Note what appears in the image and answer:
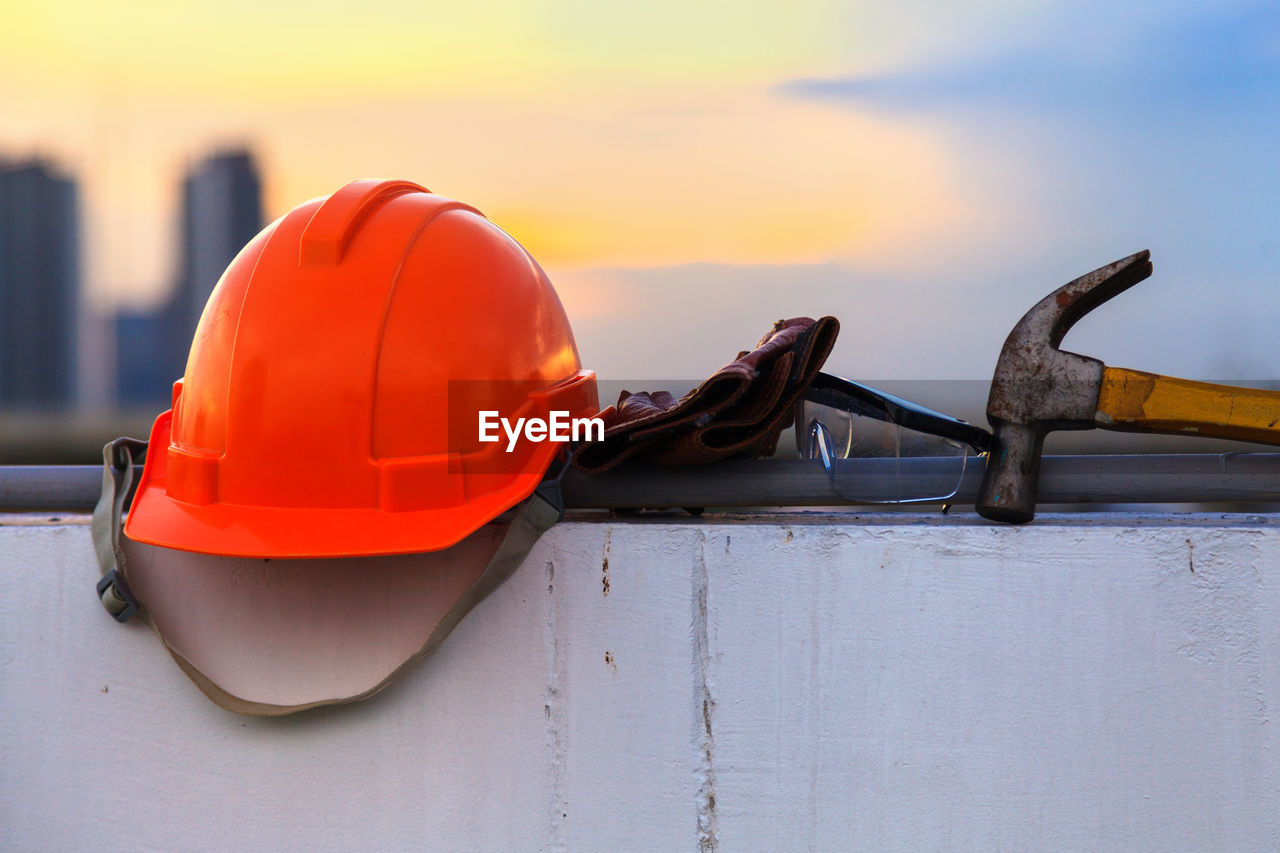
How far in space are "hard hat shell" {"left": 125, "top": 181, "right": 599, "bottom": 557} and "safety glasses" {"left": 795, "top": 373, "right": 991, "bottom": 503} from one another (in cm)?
→ 48

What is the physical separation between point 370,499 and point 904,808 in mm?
923

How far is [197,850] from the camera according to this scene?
1317mm

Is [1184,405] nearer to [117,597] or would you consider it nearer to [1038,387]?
[1038,387]

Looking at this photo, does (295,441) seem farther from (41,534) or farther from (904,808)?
(904,808)

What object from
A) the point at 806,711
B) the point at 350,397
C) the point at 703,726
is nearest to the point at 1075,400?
the point at 806,711

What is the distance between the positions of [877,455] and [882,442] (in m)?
0.03

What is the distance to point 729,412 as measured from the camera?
1.27 m

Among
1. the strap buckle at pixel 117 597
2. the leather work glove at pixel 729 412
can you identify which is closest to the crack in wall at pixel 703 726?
the leather work glove at pixel 729 412

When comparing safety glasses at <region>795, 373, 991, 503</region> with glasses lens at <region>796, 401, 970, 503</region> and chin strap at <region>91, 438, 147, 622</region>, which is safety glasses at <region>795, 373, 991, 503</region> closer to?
glasses lens at <region>796, 401, 970, 503</region>

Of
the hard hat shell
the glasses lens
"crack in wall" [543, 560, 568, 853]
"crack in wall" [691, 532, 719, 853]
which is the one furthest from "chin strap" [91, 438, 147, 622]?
the glasses lens

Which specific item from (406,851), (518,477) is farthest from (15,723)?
(518,477)

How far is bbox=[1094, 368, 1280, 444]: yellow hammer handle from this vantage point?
1223 millimetres

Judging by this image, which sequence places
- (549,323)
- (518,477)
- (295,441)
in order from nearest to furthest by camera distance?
(295,441), (518,477), (549,323)

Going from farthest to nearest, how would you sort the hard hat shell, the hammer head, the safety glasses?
1. the safety glasses
2. the hammer head
3. the hard hat shell
